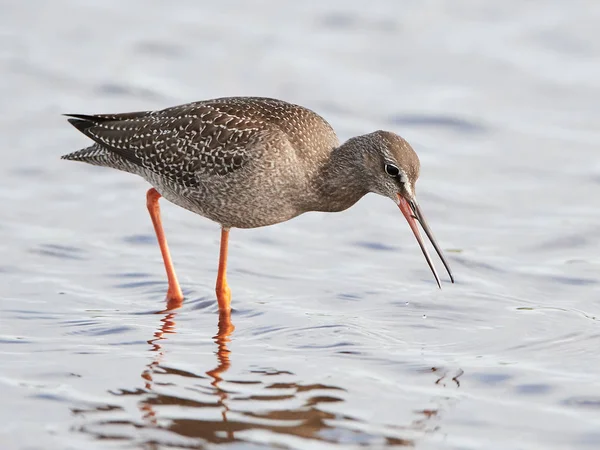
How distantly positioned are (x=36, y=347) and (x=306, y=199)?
3.10 m

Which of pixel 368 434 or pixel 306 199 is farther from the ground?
pixel 306 199

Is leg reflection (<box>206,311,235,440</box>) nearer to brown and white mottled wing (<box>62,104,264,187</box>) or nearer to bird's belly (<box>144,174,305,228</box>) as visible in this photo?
bird's belly (<box>144,174,305,228</box>)

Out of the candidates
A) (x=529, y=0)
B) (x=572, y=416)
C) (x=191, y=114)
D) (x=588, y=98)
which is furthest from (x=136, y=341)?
(x=529, y=0)

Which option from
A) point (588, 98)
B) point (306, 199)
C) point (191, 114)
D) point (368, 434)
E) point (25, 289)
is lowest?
point (368, 434)

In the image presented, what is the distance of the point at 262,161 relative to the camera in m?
11.7

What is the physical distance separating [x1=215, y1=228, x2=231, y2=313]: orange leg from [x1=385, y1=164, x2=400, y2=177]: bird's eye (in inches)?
78.8

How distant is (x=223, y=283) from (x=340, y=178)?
1.65m

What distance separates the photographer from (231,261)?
13.5 metres

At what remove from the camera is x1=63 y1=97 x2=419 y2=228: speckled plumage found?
1171 centimetres

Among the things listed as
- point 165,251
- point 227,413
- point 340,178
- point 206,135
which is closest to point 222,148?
point 206,135

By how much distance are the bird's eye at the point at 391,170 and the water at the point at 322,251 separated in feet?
4.56

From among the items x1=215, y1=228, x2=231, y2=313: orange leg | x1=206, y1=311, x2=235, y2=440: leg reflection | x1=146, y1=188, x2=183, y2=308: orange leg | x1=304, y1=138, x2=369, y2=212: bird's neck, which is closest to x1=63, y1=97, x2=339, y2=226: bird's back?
x1=304, y1=138, x2=369, y2=212: bird's neck

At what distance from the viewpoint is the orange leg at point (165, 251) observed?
12.2 meters

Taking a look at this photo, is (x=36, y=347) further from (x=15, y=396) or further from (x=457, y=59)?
(x=457, y=59)
